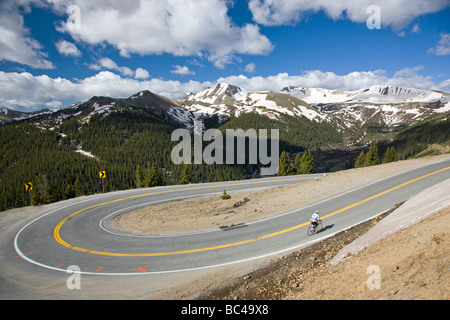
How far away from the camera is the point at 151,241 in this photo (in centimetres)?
1667

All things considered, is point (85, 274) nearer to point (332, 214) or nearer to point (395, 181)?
point (332, 214)

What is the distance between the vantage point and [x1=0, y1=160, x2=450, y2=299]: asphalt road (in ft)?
43.7

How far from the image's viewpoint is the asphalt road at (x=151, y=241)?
13320 mm

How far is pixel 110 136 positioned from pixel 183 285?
185 meters

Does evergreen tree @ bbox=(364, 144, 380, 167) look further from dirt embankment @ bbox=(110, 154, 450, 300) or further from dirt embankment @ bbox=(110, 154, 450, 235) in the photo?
dirt embankment @ bbox=(110, 154, 450, 300)

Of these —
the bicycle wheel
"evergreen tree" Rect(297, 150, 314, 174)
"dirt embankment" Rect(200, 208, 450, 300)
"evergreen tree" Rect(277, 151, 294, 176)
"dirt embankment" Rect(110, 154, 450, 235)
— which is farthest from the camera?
"evergreen tree" Rect(297, 150, 314, 174)

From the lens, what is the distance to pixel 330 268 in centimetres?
977

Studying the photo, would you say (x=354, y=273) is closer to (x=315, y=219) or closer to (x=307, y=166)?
(x=315, y=219)

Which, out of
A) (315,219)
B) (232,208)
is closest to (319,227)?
(315,219)
